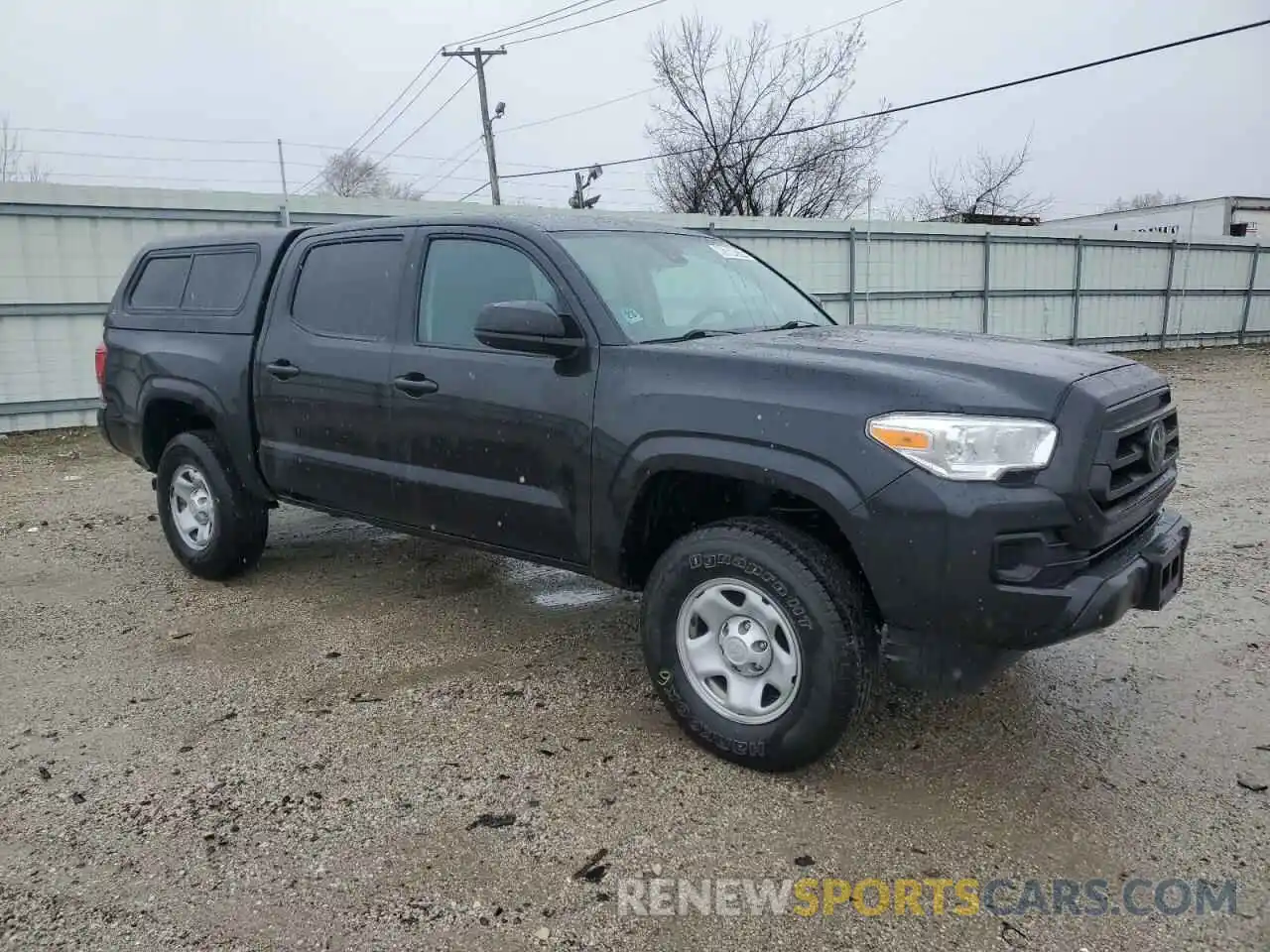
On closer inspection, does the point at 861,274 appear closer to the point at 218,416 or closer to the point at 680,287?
the point at 680,287

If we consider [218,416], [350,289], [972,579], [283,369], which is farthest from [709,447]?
[218,416]

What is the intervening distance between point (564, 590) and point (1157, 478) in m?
2.98

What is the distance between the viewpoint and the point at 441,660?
4.18 metres

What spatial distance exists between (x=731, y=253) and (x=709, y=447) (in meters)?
1.73

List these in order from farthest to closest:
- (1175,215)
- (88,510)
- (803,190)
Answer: (1175,215) → (803,190) → (88,510)

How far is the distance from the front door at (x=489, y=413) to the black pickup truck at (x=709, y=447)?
0.04 ft

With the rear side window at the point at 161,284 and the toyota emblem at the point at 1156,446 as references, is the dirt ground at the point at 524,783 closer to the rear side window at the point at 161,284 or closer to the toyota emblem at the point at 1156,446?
the toyota emblem at the point at 1156,446

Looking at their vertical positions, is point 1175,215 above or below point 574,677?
above

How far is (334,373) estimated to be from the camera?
4.33 m

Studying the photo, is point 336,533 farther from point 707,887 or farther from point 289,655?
point 707,887

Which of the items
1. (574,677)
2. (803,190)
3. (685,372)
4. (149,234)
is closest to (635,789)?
(574,677)

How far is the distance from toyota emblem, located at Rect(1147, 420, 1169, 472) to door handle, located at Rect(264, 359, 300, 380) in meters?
3.59

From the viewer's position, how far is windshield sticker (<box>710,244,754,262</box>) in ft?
14.5

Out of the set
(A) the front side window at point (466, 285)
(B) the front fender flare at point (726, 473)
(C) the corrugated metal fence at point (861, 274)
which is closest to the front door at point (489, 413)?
(A) the front side window at point (466, 285)
